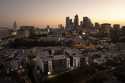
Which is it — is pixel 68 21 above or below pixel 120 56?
above

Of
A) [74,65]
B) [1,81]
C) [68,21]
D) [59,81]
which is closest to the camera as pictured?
[1,81]

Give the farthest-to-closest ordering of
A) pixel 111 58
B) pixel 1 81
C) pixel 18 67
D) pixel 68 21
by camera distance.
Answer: pixel 68 21, pixel 111 58, pixel 18 67, pixel 1 81

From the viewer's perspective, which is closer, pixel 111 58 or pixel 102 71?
pixel 102 71

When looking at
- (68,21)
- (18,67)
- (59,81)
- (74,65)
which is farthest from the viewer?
(68,21)

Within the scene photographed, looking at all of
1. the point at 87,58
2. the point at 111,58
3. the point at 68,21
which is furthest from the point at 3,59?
the point at 68,21

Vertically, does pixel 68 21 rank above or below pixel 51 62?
above

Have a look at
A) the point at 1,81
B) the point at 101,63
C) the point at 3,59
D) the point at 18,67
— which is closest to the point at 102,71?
the point at 101,63

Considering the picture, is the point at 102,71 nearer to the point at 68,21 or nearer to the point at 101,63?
the point at 101,63

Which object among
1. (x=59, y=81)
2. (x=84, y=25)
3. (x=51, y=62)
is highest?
(x=84, y=25)

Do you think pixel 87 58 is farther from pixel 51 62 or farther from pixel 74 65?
pixel 51 62
